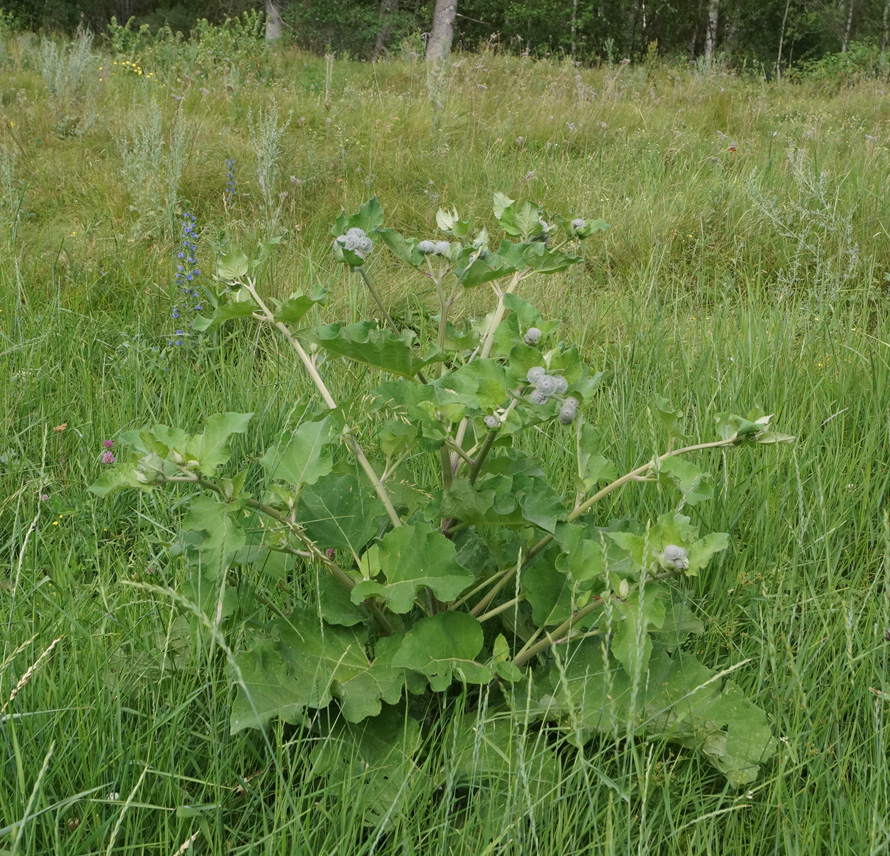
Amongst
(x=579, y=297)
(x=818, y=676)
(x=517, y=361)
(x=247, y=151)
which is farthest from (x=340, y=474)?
(x=247, y=151)

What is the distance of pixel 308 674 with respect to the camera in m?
1.27

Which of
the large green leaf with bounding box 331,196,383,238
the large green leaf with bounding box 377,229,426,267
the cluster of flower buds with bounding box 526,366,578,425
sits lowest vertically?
the cluster of flower buds with bounding box 526,366,578,425

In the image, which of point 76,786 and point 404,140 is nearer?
point 76,786

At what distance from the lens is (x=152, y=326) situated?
9.39 ft

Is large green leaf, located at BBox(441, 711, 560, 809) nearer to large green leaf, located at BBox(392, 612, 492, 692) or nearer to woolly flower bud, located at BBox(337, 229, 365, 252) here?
large green leaf, located at BBox(392, 612, 492, 692)

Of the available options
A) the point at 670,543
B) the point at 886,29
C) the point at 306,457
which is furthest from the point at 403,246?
the point at 886,29

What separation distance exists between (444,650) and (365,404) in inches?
39.5

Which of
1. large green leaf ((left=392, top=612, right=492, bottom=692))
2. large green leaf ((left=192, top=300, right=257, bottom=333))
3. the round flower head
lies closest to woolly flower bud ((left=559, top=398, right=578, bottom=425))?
the round flower head

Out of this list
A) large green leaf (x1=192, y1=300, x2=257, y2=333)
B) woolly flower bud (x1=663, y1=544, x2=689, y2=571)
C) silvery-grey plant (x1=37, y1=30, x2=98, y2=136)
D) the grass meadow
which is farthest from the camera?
silvery-grey plant (x1=37, y1=30, x2=98, y2=136)

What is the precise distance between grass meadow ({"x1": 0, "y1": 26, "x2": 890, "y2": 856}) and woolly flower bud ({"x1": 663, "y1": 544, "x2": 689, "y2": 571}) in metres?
0.20

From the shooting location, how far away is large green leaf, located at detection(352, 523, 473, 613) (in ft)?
3.86

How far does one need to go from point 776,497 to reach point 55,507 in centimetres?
170

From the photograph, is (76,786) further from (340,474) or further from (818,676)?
(818,676)

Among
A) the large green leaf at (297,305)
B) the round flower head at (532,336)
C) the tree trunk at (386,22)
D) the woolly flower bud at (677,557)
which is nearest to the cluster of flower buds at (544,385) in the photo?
the round flower head at (532,336)
